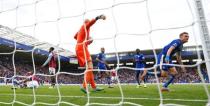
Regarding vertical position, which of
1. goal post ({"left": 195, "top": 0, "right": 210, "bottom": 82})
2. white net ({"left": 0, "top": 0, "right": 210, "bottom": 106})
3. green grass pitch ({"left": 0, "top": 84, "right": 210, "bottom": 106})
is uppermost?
white net ({"left": 0, "top": 0, "right": 210, "bottom": 106})

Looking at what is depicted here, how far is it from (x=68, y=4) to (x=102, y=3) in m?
0.95

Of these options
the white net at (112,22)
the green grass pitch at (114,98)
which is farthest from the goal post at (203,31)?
the green grass pitch at (114,98)

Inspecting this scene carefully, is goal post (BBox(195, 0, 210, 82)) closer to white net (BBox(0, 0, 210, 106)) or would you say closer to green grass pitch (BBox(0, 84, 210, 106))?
white net (BBox(0, 0, 210, 106))

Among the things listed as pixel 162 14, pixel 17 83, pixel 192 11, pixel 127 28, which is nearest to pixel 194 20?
pixel 192 11

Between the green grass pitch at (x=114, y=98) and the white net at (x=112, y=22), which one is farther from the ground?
the white net at (x=112, y=22)

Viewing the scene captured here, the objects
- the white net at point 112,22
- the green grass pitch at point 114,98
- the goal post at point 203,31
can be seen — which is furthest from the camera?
the green grass pitch at point 114,98

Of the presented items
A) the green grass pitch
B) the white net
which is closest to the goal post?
the white net

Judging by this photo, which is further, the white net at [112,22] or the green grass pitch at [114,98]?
the green grass pitch at [114,98]

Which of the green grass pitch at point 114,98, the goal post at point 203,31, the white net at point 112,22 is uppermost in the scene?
the white net at point 112,22

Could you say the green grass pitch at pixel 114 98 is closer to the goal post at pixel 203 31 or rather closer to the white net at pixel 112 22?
the white net at pixel 112 22

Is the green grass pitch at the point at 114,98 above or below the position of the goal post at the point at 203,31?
below

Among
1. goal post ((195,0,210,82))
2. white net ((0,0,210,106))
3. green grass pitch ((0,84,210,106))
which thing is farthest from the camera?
green grass pitch ((0,84,210,106))

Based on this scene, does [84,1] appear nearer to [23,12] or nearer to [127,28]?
[127,28]

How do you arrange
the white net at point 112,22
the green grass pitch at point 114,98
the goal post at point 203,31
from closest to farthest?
1. the goal post at point 203,31
2. the white net at point 112,22
3. the green grass pitch at point 114,98
